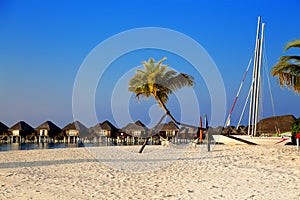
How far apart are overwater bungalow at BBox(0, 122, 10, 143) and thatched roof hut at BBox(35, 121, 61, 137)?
356cm

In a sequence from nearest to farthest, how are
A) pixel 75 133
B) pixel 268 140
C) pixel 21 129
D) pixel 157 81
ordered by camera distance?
pixel 157 81 → pixel 268 140 → pixel 21 129 → pixel 75 133

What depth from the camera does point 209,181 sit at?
8477mm

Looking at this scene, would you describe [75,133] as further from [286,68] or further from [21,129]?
[286,68]

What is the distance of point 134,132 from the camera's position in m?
39.1

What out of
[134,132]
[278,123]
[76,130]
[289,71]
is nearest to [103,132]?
[76,130]

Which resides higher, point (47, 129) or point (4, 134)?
point (47, 129)

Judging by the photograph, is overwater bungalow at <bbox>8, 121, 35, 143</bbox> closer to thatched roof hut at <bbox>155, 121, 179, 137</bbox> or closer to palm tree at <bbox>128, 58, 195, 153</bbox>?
thatched roof hut at <bbox>155, 121, 179, 137</bbox>

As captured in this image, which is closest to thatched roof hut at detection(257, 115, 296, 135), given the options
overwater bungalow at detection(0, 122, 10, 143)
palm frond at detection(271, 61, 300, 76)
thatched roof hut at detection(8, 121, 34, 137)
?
palm frond at detection(271, 61, 300, 76)

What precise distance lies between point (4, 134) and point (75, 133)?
27.2ft

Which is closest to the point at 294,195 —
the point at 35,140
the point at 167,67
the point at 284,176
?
the point at 284,176

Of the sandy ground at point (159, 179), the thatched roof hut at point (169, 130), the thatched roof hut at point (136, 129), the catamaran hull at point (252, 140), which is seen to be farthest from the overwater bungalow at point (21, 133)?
the sandy ground at point (159, 179)

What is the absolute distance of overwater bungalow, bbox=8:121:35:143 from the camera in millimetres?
40500

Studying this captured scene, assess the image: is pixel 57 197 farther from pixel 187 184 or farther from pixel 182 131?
pixel 182 131

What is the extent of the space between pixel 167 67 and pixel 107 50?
2.84 metres
